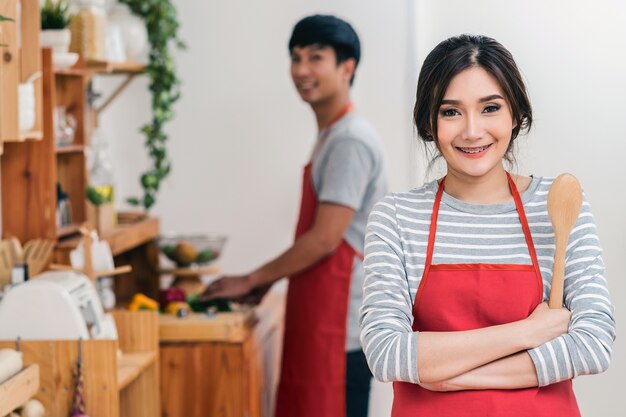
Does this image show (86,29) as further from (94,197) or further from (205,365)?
(205,365)

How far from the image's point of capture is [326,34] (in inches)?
114

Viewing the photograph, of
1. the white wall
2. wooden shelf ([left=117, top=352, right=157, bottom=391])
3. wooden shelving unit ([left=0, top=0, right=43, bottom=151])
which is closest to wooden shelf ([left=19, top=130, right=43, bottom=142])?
wooden shelving unit ([left=0, top=0, right=43, bottom=151])

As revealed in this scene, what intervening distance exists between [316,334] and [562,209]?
1.50m

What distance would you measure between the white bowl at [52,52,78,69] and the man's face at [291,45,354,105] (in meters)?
0.62

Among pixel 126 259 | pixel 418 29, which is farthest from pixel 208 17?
pixel 126 259

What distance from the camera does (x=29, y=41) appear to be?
2.59 meters

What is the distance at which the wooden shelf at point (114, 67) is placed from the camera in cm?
318

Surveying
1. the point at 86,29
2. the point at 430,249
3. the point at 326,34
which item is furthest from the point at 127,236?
the point at 430,249

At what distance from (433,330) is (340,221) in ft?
4.22

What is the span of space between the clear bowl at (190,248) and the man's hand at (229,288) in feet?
1.07

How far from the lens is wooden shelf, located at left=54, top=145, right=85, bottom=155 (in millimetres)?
2934

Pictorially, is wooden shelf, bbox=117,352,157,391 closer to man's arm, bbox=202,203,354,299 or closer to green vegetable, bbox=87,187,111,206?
man's arm, bbox=202,203,354,299

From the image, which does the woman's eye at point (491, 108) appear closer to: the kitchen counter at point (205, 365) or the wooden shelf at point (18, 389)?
the wooden shelf at point (18, 389)

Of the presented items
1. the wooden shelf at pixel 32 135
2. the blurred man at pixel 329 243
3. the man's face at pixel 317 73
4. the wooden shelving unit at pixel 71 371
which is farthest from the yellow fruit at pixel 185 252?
the wooden shelving unit at pixel 71 371
